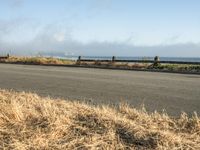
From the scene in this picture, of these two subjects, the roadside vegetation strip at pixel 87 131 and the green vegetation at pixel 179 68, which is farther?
the green vegetation at pixel 179 68

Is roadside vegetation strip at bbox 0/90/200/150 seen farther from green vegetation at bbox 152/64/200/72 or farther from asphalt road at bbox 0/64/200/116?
green vegetation at bbox 152/64/200/72

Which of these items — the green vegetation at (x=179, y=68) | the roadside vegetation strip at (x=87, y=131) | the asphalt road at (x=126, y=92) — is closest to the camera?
the roadside vegetation strip at (x=87, y=131)

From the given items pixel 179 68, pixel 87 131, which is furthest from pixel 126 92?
pixel 179 68

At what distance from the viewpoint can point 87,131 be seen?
673 cm

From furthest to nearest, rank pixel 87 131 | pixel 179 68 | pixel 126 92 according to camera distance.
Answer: pixel 179 68 → pixel 126 92 → pixel 87 131

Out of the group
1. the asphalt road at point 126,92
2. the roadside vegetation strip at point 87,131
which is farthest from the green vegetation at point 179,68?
the roadside vegetation strip at point 87,131

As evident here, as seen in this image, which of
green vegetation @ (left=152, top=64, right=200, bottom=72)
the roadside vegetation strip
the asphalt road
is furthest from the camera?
green vegetation @ (left=152, top=64, right=200, bottom=72)

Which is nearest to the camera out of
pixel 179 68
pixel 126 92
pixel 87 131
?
pixel 87 131

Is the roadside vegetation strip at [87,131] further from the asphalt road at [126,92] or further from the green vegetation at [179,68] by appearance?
the green vegetation at [179,68]

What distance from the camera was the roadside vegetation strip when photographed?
6094 millimetres

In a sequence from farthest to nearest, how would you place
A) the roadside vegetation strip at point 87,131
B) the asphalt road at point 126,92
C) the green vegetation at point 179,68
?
the green vegetation at point 179,68 → the asphalt road at point 126,92 → the roadside vegetation strip at point 87,131

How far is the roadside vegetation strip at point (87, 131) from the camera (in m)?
6.09

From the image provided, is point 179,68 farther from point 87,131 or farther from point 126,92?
point 87,131

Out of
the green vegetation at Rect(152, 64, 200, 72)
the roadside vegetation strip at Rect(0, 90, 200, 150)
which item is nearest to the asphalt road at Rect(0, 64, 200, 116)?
the roadside vegetation strip at Rect(0, 90, 200, 150)
